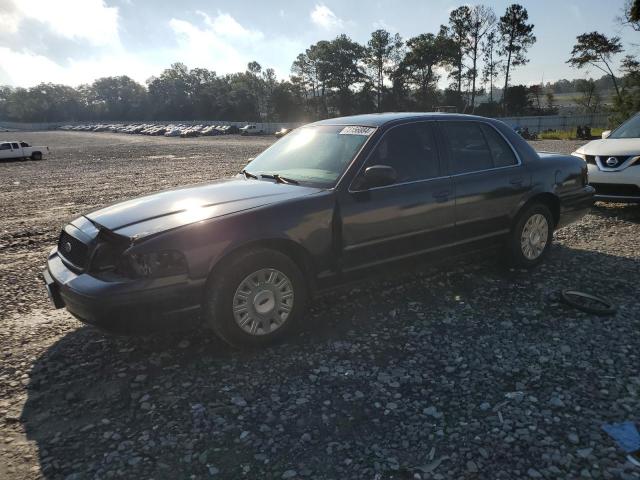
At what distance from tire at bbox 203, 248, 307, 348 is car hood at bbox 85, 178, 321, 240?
41 centimetres

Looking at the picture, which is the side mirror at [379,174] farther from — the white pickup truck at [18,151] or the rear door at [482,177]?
the white pickup truck at [18,151]

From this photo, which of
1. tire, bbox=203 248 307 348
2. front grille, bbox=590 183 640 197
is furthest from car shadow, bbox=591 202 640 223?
tire, bbox=203 248 307 348

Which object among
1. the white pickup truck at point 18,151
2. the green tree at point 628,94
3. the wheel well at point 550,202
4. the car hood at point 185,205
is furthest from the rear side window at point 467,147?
the green tree at point 628,94

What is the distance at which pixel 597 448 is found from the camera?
8.14 feet

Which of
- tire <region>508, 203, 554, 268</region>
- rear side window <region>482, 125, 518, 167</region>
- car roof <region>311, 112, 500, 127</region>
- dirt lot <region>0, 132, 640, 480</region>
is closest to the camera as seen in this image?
dirt lot <region>0, 132, 640, 480</region>

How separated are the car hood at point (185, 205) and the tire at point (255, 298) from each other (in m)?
0.41

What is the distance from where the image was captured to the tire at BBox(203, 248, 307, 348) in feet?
10.8

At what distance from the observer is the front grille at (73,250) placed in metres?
3.41

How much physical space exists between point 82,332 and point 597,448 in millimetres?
3780

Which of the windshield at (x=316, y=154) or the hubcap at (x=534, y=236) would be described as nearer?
the windshield at (x=316, y=154)

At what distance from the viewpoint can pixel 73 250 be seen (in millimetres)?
3561

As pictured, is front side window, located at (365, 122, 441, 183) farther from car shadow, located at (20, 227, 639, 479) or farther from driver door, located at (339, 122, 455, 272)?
car shadow, located at (20, 227, 639, 479)

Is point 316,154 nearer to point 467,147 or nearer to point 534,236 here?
point 467,147

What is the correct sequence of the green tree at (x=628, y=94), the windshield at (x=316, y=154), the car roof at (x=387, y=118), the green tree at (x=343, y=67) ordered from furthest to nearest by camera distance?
the green tree at (x=343, y=67)
the green tree at (x=628, y=94)
the car roof at (x=387, y=118)
the windshield at (x=316, y=154)
